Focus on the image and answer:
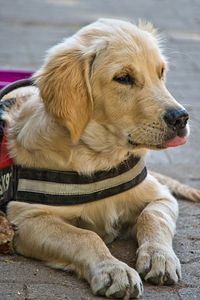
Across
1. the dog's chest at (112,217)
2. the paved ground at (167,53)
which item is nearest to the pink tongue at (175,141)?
the dog's chest at (112,217)

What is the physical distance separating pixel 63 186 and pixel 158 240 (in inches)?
23.6

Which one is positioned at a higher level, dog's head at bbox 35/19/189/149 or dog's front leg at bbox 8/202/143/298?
dog's head at bbox 35/19/189/149

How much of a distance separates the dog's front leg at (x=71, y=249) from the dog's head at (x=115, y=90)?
1.59 ft

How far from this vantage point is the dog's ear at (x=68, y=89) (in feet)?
15.4

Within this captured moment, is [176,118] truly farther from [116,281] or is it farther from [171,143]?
[116,281]

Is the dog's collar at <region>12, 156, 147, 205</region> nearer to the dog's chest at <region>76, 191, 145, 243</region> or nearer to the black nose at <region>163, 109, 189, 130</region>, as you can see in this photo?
the dog's chest at <region>76, 191, 145, 243</region>

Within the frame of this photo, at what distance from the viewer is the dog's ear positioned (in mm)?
4680

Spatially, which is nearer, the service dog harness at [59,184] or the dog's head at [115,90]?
the dog's head at [115,90]

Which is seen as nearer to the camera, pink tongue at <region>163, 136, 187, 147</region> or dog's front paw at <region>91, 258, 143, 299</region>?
dog's front paw at <region>91, 258, 143, 299</region>

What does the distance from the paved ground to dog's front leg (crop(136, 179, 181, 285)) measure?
75mm

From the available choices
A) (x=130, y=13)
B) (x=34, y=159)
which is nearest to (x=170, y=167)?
(x=34, y=159)

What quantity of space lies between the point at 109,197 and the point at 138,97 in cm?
60

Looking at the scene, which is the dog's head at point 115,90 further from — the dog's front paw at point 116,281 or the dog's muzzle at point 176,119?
the dog's front paw at point 116,281

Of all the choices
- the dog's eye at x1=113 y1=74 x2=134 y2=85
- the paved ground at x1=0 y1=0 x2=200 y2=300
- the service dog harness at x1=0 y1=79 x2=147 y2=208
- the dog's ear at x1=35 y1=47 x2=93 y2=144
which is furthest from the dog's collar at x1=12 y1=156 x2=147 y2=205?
the dog's eye at x1=113 y1=74 x2=134 y2=85
